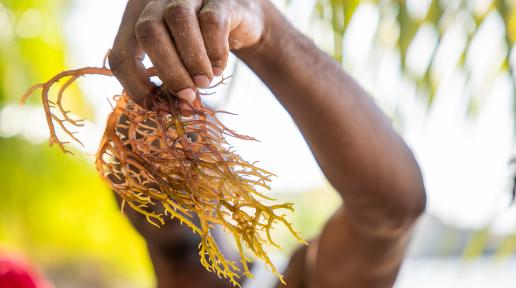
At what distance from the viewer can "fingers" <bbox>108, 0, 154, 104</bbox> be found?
0.37 meters

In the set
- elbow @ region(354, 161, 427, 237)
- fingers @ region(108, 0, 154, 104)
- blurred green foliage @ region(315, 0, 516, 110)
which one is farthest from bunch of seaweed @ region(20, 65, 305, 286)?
blurred green foliage @ region(315, 0, 516, 110)

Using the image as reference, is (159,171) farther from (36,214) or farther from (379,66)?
(36,214)

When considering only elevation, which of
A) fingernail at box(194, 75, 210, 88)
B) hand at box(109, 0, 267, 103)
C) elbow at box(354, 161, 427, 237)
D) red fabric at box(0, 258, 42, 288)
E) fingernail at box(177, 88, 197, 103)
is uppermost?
hand at box(109, 0, 267, 103)

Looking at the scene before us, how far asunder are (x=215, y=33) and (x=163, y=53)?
1.2 inches

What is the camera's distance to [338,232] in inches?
26.6

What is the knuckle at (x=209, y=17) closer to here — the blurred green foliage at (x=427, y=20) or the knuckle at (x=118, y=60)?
the knuckle at (x=118, y=60)

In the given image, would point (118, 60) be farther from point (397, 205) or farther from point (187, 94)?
point (397, 205)

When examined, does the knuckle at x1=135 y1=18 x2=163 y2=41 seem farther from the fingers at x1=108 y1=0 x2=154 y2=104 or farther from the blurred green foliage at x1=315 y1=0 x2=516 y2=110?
the blurred green foliage at x1=315 y1=0 x2=516 y2=110

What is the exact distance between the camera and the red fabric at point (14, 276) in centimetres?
101

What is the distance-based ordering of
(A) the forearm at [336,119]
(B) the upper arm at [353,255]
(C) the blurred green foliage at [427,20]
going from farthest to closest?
(C) the blurred green foliage at [427,20], (B) the upper arm at [353,255], (A) the forearm at [336,119]

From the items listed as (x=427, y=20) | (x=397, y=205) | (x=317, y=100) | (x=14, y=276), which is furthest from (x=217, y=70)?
(x=14, y=276)

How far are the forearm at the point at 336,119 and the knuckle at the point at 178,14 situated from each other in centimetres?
13

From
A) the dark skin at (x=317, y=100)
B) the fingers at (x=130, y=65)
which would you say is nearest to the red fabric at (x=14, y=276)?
the dark skin at (x=317, y=100)

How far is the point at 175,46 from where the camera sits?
1.19 feet
